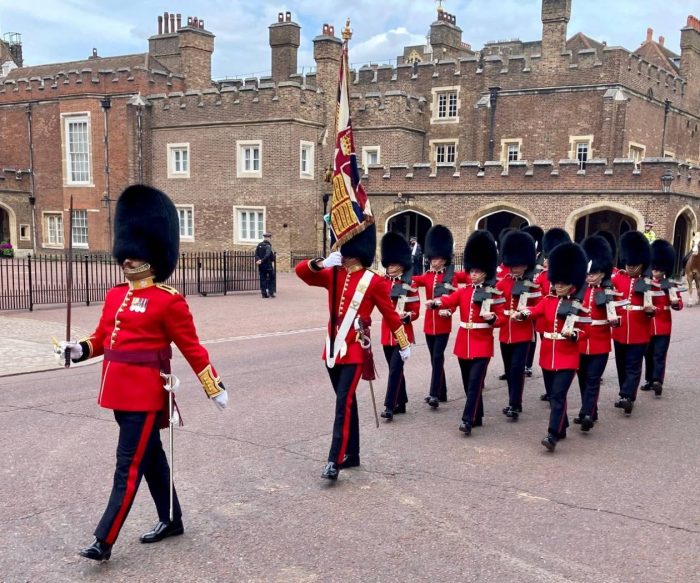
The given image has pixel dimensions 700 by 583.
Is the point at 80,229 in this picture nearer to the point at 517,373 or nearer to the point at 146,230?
the point at 517,373

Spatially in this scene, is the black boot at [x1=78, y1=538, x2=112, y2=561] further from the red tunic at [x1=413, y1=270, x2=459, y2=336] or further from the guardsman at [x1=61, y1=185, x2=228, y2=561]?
the red tunic at [x1=413, y1=270, x2=459, y2=336]

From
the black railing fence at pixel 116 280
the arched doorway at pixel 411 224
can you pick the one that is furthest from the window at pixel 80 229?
the arched doorway at pixel 411 224

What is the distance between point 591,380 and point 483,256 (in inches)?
64.4

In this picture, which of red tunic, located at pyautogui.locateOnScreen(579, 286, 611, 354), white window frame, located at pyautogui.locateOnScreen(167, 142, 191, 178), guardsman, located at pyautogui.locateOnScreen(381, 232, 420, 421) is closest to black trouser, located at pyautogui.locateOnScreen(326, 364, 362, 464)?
guardsman, located at pyautogui.locateOnScreen(381, 232, 420, 421)

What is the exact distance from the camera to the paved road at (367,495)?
14.1ft

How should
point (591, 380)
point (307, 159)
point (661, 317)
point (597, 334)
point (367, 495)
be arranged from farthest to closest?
point (307, 159) < point (661, 317) < point (597, 334) < point (591, 380) < point (367, 495)

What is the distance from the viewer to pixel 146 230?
4.45 metres

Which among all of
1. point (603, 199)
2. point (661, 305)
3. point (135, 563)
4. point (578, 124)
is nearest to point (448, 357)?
point (661, 305)

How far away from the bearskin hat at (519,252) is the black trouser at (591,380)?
3.91ft

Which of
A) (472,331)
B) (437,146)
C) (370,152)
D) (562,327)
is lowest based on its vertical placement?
(472,331)

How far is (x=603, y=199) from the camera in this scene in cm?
2494

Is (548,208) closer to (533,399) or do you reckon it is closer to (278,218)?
(278,218)

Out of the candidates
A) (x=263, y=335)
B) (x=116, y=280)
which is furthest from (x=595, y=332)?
(x=116, y=280)

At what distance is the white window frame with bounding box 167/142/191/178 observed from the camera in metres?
31.1
